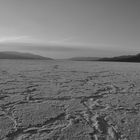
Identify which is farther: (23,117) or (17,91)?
(17,91)

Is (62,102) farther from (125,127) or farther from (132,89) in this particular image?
(132,89)

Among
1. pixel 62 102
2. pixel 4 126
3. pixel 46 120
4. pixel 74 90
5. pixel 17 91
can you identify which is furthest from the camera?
pixel 74 90

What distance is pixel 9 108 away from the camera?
1226mm

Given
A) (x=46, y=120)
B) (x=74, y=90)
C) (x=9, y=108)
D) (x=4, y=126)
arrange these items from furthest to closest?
(x=74, y=90) → (x=9, y=108) → (x=46, y=120) → (x=4, y=126)

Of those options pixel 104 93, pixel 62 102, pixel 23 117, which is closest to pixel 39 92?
pixel 62 102

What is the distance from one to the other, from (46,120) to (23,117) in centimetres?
16

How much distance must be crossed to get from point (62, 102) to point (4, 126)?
0.55 metres

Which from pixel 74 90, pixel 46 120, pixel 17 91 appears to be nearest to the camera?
pixel 46 120

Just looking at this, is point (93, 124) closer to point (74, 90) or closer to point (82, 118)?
point (82, 118)

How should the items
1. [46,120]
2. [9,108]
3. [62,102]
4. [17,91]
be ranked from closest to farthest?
[46,120] < [9,108] < [62,102] < [17,91]

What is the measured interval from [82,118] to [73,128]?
5.6 inches

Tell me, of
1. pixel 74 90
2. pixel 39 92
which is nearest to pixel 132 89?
pixel 74 90

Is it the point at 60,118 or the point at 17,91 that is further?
the point at 17,91

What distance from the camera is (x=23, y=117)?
1101mm
